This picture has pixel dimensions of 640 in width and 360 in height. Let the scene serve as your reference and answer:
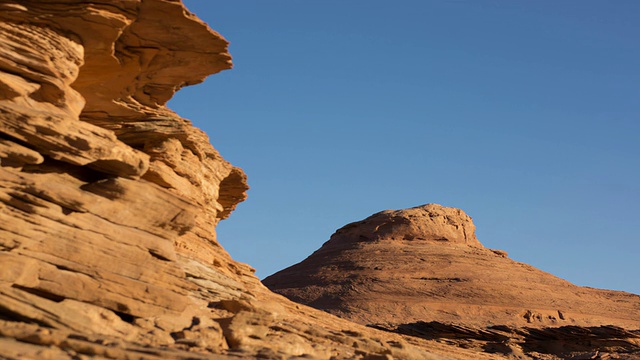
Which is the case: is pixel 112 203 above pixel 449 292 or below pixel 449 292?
below

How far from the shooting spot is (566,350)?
4597 cm

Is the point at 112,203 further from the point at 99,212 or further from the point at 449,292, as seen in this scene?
the point at 449,292

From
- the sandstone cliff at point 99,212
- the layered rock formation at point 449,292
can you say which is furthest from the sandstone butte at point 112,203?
the layered rock formation at point 449,292

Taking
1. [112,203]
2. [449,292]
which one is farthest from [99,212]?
[449,292]

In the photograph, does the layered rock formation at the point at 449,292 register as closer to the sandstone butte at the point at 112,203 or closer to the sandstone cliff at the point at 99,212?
the sandstone butte at the point at 112,203

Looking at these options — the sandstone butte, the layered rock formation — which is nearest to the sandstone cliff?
the sandstone butte

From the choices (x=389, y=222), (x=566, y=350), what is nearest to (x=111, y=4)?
(x=566, y=350)

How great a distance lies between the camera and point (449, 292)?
54844 millimetres

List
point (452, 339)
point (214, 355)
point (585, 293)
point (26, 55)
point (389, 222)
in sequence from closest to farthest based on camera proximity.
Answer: point (214, 355), point (26, 55), point (452, 339), point (585, 293), point (389, 222)

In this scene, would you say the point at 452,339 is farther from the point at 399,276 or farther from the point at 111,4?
the point at 111,4

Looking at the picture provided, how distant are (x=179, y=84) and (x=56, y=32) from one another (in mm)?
5028

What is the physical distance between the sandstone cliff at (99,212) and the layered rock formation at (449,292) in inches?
999

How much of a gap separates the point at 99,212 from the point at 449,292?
39909 mm

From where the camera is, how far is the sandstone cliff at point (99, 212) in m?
16.1
